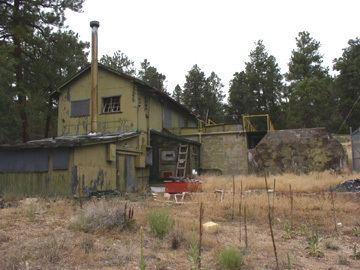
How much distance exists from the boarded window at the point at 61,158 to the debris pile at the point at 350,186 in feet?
35.4

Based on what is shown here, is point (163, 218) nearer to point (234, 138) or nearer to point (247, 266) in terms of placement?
point (247, 266)

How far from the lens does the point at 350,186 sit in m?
16.5

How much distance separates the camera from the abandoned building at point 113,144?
711 inches

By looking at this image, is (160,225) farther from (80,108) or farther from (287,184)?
(80,108)

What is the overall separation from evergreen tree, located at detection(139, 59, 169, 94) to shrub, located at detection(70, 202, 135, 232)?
52.5m

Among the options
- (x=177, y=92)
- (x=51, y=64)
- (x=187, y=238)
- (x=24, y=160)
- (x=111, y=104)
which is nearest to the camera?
(x=187, y=238)

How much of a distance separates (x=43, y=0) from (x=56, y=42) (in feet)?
9.30

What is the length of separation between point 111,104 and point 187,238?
1802 cm

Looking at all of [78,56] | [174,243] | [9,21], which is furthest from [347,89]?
[174,243]

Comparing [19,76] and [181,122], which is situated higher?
[19,76]

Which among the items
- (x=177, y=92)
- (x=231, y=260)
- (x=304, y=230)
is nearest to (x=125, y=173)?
(x=304, y=230)

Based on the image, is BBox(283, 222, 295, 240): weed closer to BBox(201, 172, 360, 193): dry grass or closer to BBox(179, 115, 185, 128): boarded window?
BBox(201, 172, 360, 193): dry grass

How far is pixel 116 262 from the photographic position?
283 inches

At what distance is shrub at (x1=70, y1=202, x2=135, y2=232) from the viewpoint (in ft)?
31.0
